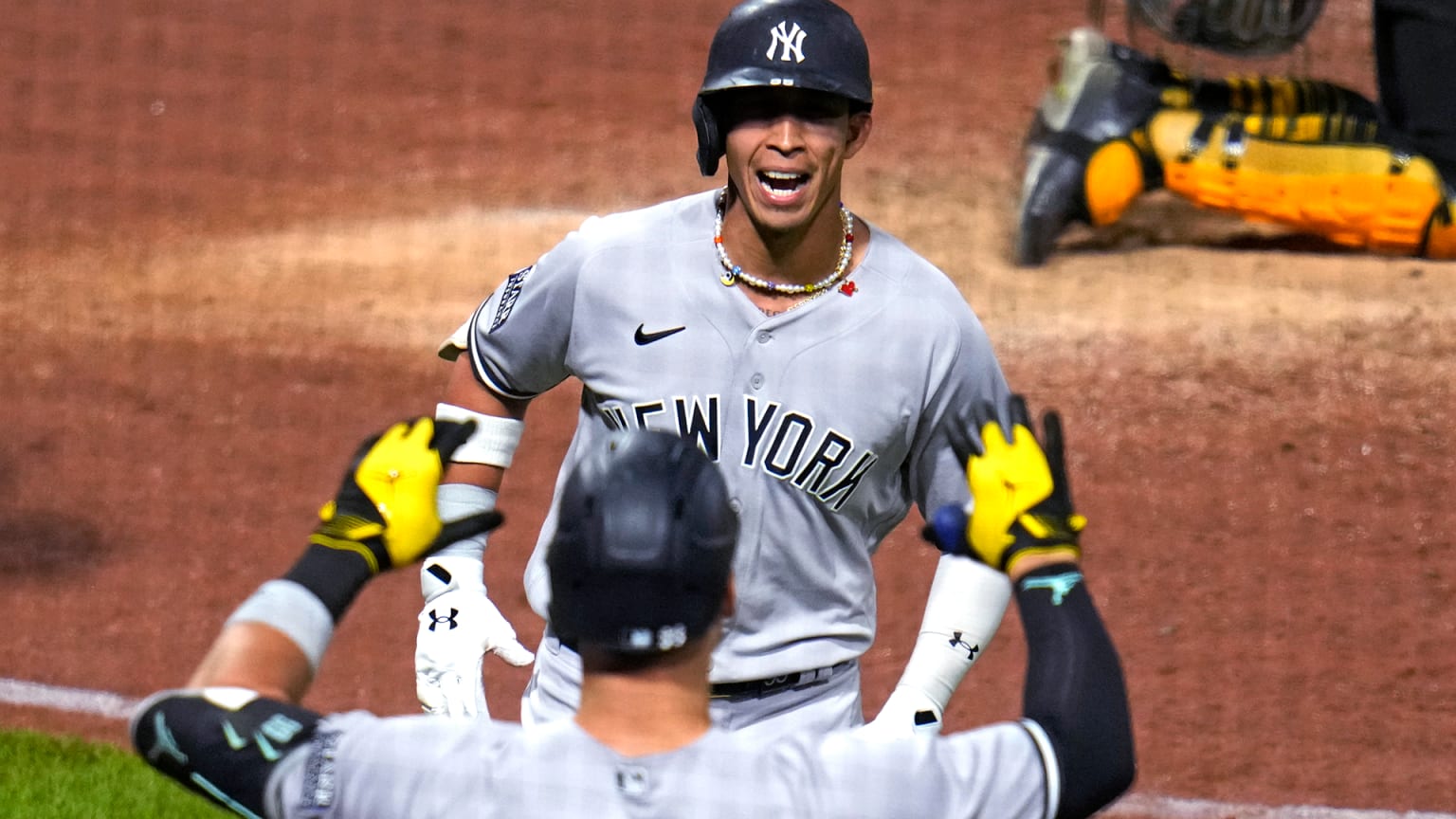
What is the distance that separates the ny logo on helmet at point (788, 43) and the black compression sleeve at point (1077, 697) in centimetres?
115

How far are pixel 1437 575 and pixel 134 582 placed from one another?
441cm

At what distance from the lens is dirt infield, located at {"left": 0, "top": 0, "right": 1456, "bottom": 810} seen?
5.69m

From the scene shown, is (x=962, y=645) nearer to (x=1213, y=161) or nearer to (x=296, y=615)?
(x=296, y=615)

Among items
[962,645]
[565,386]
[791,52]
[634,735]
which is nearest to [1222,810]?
[962,645]

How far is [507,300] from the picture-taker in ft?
11.0

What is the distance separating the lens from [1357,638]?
5895 millimetres

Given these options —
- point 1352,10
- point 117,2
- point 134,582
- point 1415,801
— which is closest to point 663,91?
point 117,2

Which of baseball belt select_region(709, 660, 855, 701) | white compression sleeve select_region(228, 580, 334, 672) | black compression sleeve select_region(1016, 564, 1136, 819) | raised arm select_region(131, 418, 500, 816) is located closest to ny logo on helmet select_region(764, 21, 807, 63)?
raised arm select_region(131, 418, 500, 816)

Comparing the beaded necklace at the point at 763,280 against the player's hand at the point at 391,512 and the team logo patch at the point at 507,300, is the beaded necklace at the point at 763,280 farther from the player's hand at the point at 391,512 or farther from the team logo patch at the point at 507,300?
the player's hand at the point at 391,512

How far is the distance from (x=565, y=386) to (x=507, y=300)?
4.52 m

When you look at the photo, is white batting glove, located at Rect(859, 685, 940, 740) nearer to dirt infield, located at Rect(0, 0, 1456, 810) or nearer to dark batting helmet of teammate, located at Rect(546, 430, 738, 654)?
dark batting helmet of teammate, located at Rect(546, 430, 738, 654)

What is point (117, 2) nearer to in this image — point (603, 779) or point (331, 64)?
point (331, 64)

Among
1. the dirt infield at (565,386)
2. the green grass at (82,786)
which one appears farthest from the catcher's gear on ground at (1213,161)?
the green grass at (82,786)

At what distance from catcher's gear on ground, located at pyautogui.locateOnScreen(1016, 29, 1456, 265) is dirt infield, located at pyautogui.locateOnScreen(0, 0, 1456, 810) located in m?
0.21
